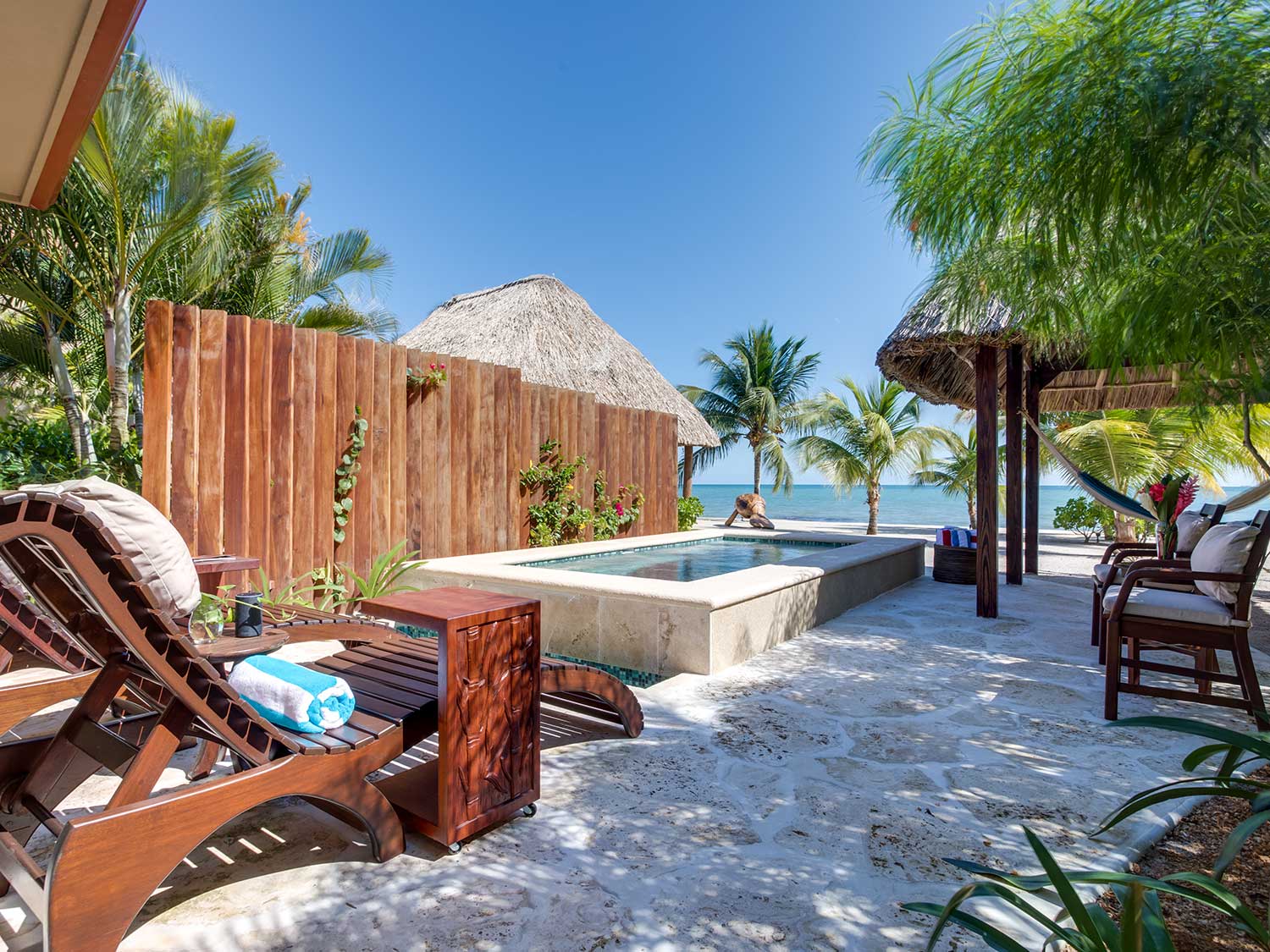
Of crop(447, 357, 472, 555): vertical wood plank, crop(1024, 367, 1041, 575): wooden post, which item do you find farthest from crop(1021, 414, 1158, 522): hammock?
crop(447, 357, 472, 555): vertical wood plank

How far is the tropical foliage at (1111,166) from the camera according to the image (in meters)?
1.92

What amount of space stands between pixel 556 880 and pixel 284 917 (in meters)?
0.65

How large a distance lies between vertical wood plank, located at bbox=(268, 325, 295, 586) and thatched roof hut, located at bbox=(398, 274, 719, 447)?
206 inches

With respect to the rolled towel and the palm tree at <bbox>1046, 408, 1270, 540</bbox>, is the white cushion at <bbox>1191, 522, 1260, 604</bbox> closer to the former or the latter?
the rolled towel

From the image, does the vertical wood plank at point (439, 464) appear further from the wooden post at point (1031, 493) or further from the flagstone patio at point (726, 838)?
the wooden post at point (1031, 493)

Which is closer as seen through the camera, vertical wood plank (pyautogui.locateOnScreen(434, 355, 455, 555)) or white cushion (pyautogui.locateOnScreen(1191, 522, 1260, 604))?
white cushion (pyautogui.locateOnScreen(1191, 522, 1260, 604))

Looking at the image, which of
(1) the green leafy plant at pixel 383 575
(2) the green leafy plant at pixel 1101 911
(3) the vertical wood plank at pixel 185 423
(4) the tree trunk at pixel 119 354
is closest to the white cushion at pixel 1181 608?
(2) the green leafy plant at pixel 1101 911

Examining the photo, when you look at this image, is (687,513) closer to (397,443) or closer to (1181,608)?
(397,443)

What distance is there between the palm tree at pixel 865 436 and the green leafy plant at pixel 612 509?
7650mm

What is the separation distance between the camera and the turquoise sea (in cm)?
3348

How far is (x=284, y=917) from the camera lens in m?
1.51

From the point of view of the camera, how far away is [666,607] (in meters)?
3.70

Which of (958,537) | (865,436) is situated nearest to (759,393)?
(865,436)

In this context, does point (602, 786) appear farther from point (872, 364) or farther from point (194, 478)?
point (872, 364)
